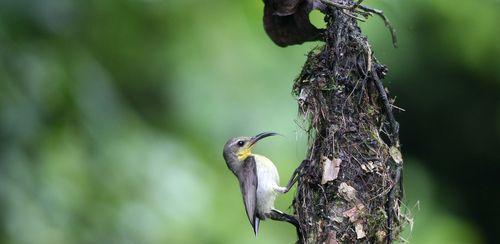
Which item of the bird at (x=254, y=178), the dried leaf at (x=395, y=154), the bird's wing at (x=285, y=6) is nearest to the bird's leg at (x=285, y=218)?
the bird at (x=254, y=178)

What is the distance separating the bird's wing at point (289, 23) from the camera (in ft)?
15.5

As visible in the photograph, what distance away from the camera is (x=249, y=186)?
18.2ft

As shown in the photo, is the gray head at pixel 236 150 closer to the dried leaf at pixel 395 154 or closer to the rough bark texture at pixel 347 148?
the rough bark texture at pixel 347 148

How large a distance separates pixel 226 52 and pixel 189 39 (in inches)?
10.9

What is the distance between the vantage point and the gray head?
19.1 ft

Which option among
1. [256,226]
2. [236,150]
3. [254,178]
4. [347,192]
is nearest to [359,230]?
[347,192]

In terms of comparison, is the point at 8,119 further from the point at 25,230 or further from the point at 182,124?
the point at 182,124

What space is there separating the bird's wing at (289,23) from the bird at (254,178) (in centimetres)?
77

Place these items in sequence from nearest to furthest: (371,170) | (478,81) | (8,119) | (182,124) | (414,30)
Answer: (371,170) → (8,119) → (182,124) → (414,30) → (478,81)

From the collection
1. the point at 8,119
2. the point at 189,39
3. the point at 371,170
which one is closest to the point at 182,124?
the point at 189,39

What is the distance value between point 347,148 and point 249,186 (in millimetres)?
1021

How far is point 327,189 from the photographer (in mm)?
4676

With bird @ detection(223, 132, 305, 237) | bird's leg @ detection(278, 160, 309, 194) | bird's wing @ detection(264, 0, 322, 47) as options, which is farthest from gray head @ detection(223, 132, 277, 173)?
bird's wing @ detection(264, 0, 322, 47)

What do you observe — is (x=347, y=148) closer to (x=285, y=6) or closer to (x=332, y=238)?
(x=332, y=238)
